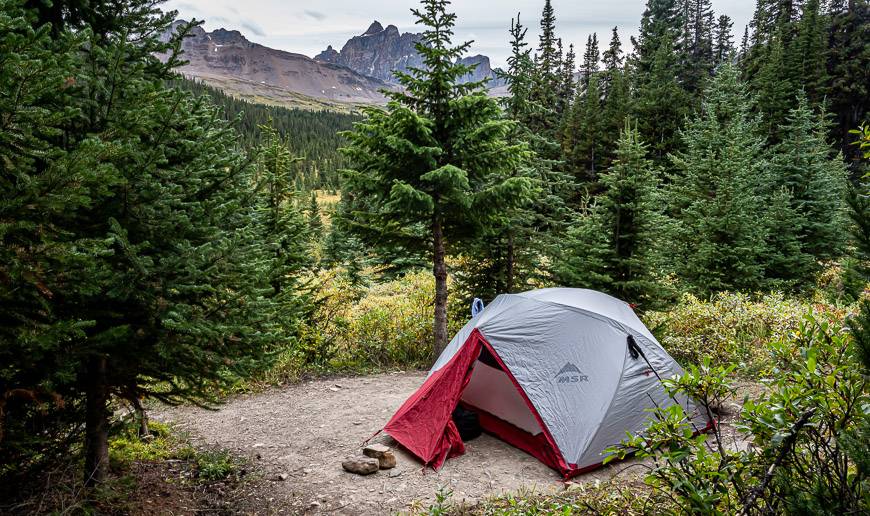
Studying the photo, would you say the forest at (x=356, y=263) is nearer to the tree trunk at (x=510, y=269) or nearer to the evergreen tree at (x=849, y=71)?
the tree trunk at (x=510, y=269)

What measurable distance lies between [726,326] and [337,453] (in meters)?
8.92

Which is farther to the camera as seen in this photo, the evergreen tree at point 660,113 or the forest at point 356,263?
the evergreen tree at point 660,113

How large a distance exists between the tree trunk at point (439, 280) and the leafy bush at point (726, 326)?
4399 mm

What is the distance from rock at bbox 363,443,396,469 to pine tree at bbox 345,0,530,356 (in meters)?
3.99

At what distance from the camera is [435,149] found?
833cm

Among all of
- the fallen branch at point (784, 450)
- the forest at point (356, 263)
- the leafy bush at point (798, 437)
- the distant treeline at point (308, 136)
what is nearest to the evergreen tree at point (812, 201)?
the forest at point (356, 263)

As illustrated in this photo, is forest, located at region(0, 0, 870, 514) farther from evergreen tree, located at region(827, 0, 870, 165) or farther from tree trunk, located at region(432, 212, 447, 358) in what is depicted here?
evergreen tree, located at region(827, 0, 870, 165)

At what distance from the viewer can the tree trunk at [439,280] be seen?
950cm

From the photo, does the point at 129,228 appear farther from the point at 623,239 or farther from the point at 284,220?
the point at 623,239

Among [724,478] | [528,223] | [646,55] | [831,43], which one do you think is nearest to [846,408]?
[724,478]

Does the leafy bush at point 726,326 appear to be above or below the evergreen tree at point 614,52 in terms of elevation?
below

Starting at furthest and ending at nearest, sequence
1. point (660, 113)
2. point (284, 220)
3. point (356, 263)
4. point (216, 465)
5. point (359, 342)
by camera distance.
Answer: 1. point (660, 113)
2. point (356, 263)
3. point (359, 342)
4. point (284, 220)
5. point (216, 465)

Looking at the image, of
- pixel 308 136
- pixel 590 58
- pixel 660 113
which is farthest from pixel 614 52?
pixel 308 136

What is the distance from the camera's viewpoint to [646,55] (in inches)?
1998
